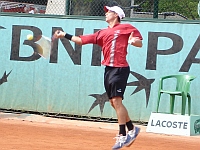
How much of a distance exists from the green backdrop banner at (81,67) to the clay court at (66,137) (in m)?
0.41

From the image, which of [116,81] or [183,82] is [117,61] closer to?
[116,81]

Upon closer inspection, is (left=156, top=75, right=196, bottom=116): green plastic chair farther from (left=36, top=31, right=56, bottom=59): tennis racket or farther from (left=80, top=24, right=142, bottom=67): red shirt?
(left=80, top=24, right=142, bottom=67): red shirt

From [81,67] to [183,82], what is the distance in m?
2.26

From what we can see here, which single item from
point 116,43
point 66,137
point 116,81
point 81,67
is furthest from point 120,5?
point 116,81

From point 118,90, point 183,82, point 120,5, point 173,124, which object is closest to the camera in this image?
point 118,90

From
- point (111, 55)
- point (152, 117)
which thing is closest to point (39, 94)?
point (152, 117)

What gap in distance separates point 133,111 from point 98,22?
197 centimetres

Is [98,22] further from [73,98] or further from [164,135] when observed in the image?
[164,135]

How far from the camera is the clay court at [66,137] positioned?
7.99 metres

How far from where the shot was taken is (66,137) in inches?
354

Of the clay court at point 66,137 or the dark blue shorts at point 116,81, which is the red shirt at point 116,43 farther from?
the clay court at point 66,137

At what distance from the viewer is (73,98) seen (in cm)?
1139

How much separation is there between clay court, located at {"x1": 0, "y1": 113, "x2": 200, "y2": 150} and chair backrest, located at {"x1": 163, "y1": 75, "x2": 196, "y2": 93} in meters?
0.94

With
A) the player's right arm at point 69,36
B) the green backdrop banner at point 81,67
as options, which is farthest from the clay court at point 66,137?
the player's right arm at point 69,36
